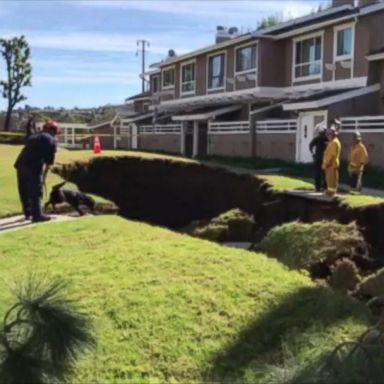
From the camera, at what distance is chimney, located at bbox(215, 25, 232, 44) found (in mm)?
47969

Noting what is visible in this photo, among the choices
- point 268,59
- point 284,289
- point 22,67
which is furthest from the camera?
point 22,67

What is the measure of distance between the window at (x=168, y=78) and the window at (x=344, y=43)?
1894 centimetres

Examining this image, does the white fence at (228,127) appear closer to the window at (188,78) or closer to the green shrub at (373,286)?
the window at (188,78)

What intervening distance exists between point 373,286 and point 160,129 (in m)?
38.6

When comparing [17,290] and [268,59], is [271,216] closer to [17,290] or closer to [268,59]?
[17,290]

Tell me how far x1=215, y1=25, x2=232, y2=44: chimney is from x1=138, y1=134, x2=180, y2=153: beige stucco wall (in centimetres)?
686

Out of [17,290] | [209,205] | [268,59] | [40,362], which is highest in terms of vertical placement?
[268,59]

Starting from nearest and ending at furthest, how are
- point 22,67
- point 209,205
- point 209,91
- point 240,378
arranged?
point 240,378, point 209,205, point 209,91, point 22,67

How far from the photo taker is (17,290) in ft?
14.0

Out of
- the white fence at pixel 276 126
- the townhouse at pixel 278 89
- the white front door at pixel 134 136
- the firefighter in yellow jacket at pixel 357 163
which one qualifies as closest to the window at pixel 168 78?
the townhouse at pixel 278 89

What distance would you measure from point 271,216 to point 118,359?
13.8 meters

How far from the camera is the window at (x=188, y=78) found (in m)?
48.0

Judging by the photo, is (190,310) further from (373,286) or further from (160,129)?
(160,129)

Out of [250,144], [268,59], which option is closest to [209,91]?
[268,59]
